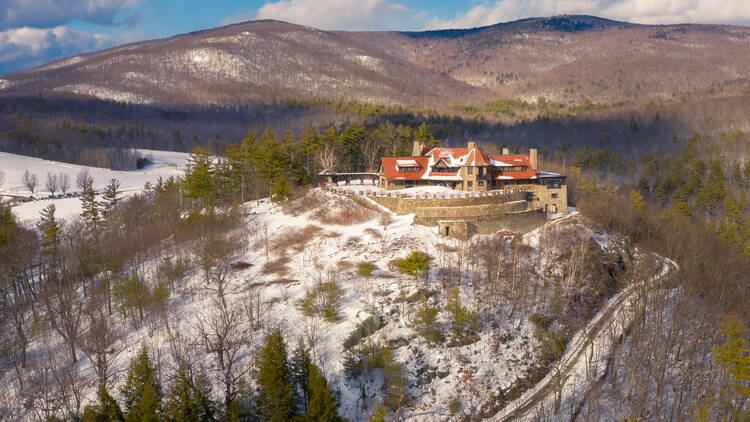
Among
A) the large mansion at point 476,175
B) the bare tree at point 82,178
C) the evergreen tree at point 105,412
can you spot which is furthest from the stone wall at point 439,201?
the bare tree at point 82,178

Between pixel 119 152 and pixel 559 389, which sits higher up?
pixel 119 152

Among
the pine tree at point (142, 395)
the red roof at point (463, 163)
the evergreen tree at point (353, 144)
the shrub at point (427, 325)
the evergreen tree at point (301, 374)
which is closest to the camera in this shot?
the pine tree at point (142, 395)

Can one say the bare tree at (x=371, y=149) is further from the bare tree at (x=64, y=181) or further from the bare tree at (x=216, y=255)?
the bare tree at (x=64, y=181)

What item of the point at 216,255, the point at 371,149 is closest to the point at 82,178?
the point at 371,149

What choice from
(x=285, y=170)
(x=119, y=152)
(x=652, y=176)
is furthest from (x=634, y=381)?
(x=119, y=152)

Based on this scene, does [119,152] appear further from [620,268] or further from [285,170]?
[620,268]

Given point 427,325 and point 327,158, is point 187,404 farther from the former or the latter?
point 327,158

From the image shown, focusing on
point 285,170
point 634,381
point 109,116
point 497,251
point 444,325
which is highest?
point 109,116
